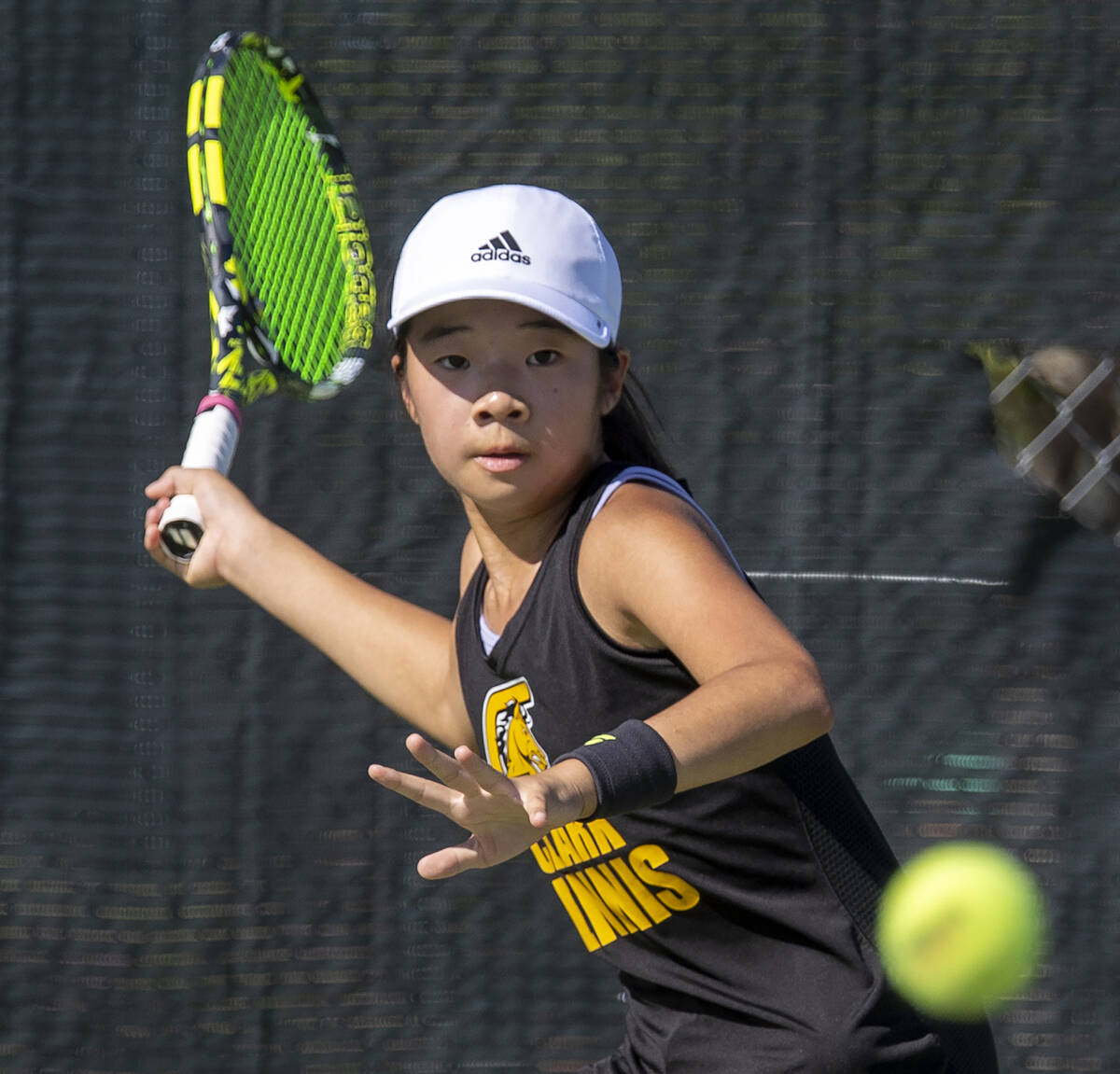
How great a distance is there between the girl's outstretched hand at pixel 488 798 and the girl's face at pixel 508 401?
48 cm

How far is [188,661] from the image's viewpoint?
261 centimetres

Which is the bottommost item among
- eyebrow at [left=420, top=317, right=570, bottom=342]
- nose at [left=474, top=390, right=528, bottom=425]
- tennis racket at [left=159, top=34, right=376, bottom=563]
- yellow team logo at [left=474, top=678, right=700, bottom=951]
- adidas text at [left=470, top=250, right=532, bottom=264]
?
yellow team logo at [left=474, top=678, right=700, bottom=951]

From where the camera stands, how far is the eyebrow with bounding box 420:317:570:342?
1580mm

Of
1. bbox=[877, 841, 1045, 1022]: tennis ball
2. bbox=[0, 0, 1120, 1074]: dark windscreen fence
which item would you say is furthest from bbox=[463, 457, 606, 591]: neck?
bbox=[0, 0, 1120, 1074]: dark windscreen fence

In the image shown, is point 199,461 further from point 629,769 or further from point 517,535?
point 629,769

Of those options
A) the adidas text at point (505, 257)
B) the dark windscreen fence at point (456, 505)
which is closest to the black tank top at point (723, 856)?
the adidas text at point (505, 257)

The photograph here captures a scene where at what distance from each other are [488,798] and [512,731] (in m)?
0.55

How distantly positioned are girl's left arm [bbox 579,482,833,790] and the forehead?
0.21 m

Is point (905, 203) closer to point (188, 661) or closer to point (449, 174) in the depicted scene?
point (449, 174)

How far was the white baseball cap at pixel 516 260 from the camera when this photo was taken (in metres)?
1.54

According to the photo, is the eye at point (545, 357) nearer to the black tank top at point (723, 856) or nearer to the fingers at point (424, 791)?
the black tank top at point (723, 856)

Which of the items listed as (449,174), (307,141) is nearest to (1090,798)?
(449,174)

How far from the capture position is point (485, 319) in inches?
62.7

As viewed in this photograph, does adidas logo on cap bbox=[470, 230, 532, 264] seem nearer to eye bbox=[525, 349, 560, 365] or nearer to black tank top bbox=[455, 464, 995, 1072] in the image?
eye bbox=[525, 349, 560, 365]
